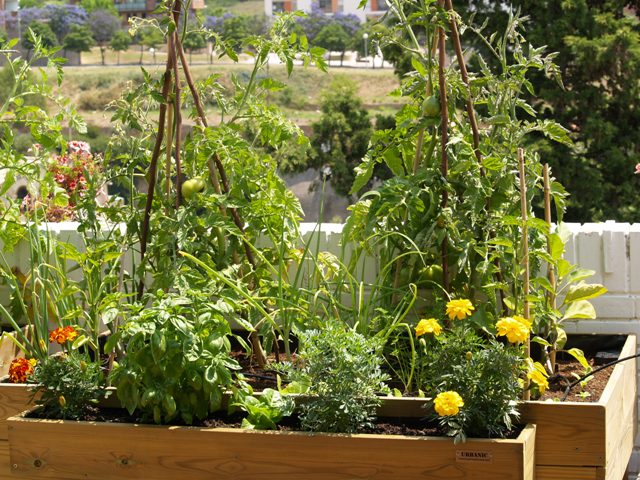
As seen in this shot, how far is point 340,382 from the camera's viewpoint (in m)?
2.21

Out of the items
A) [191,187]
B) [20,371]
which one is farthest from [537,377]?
[20,371]

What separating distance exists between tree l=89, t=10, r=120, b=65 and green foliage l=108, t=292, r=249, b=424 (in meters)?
54.0

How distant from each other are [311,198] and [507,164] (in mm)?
31278

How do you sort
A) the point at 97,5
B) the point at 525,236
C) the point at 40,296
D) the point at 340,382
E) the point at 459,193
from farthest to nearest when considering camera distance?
the point at 97,5, the point at 40,296, the point at 459,193, the point at 525,236, the point at 340,382

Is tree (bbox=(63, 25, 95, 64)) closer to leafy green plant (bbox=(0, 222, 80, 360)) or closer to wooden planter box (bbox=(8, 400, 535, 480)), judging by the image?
leafy green plant (bbox=(0, 222, 80, 360))

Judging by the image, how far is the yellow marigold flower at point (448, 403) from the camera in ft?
6.84

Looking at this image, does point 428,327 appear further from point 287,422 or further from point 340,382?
point 287,422

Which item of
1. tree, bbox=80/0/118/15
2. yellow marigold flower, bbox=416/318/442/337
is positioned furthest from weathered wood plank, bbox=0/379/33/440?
tree, bbox=80/0/118/15

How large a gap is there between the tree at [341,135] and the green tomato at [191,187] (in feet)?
56.0

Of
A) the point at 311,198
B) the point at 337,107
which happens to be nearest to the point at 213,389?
the point at 337,107

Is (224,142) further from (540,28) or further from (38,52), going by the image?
(540,28)

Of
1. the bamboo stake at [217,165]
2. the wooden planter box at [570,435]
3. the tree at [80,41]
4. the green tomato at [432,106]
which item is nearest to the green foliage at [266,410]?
the wooden planter box at [570,435]

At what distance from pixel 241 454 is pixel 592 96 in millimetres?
13612

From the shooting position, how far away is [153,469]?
2.29 metres
